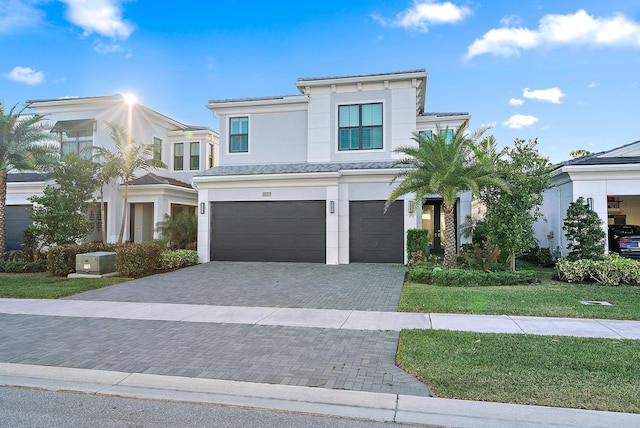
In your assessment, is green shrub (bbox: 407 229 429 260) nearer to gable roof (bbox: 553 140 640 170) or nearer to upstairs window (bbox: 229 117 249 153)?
gable roof (bbox: 553 140 640 170)

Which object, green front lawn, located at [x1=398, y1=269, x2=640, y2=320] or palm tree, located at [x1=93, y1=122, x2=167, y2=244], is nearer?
green front lawn, located at [x1=398, y1=269, x2=640, y2=320]

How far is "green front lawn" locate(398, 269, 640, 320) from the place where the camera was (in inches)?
301

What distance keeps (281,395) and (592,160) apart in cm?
1407

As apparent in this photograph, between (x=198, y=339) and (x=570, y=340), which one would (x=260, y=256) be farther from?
(x=570, y=340)

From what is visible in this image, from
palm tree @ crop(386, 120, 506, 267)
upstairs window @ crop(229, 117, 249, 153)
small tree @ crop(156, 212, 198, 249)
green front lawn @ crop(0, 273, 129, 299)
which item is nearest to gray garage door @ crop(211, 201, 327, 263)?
small tree @ crop(156, 212, 198, 249)

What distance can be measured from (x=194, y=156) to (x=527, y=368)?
22039mm

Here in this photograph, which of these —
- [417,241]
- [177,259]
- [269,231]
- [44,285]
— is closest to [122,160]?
[177,259]

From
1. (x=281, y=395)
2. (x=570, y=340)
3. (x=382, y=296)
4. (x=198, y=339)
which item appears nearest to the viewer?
(x=281, y=395)

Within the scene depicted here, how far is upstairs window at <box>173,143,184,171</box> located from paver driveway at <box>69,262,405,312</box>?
10450 millimetres

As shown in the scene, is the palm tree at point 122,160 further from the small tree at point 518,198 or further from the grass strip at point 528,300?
the small tree at point 518,198

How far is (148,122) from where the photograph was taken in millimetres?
22266

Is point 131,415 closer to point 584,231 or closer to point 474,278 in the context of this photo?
point 474,278

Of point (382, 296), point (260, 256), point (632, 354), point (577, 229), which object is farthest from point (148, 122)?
point (632, 354)

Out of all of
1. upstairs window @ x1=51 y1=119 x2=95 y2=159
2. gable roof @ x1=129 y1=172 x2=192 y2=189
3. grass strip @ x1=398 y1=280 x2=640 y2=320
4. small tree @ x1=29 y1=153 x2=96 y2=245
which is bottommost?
grass strip @ x1=398 y1=280 x2=640 y2=320
